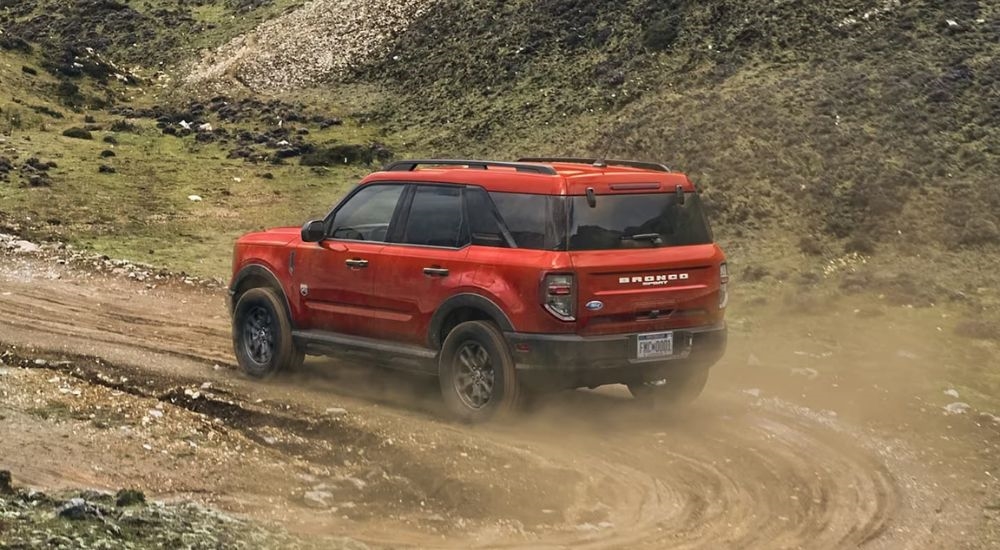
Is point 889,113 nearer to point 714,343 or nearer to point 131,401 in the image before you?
point 714,343

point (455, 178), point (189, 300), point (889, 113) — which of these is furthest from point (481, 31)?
point (455, 178)

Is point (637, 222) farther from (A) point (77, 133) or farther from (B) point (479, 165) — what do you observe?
(A) point (77, 133)

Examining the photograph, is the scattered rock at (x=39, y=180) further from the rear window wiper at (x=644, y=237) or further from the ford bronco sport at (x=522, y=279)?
the rear window wiper at (x=644, y=237)

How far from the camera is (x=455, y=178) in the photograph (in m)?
9.43

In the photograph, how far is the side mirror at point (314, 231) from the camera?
33.6ft

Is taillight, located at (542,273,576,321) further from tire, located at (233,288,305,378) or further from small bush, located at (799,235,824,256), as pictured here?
small bush, located at (799,235,824,256)

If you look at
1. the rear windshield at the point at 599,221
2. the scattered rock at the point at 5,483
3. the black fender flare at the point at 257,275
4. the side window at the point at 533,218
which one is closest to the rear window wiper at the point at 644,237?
the rear windshield at the point at 599,221

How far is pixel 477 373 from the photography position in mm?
9156

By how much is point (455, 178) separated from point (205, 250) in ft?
30.7

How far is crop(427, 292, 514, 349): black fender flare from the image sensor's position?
8.77m

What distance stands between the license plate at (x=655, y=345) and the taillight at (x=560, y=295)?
1.98ft

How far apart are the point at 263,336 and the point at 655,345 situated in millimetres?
3763

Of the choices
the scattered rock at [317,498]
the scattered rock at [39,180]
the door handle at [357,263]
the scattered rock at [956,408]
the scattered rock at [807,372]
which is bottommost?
the scattered rock at [317,498]

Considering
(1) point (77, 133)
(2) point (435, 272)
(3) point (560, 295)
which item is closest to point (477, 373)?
(2) point (435, 272)
